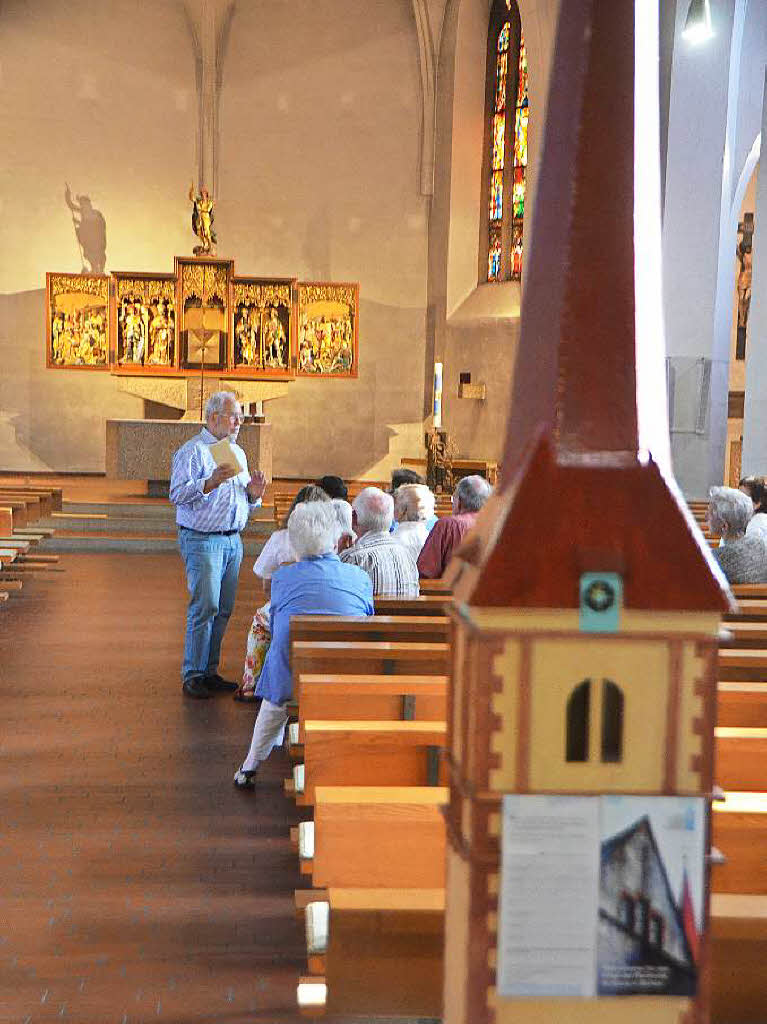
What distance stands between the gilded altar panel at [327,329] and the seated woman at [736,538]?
11.6 m

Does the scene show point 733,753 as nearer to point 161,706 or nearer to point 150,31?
point 161,706

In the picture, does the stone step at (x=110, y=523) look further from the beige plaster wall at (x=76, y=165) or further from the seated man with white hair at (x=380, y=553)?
the seated man with white hair at (x=380, y=553)

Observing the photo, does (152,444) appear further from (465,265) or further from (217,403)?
(217,403)

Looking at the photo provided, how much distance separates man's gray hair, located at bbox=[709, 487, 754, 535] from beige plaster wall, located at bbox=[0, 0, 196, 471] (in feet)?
47.4

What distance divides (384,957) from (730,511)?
378 centimetres

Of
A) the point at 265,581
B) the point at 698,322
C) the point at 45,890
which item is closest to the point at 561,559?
the point at 45,890

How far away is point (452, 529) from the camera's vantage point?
5.57 metres

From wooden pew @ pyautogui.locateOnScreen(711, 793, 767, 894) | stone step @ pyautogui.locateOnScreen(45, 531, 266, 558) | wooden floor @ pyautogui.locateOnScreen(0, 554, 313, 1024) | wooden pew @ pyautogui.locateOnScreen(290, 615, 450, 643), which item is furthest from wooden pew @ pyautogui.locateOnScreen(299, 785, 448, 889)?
stone step @ pyautogui.locateOnScreen(45, 531, 266, 558)

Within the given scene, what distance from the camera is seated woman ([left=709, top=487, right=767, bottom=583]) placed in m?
5.10

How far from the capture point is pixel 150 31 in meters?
18.5

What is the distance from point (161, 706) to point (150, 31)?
15542 mm

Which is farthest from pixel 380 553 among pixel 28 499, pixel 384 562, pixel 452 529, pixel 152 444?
pixel 152 444

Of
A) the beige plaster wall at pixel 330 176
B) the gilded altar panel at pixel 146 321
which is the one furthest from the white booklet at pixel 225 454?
the beige plaster wall at pixel 330 176

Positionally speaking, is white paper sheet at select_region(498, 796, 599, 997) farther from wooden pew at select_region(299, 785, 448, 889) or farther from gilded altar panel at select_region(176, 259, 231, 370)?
gilded altar panel at select_region(176, 259, 231, 370)
